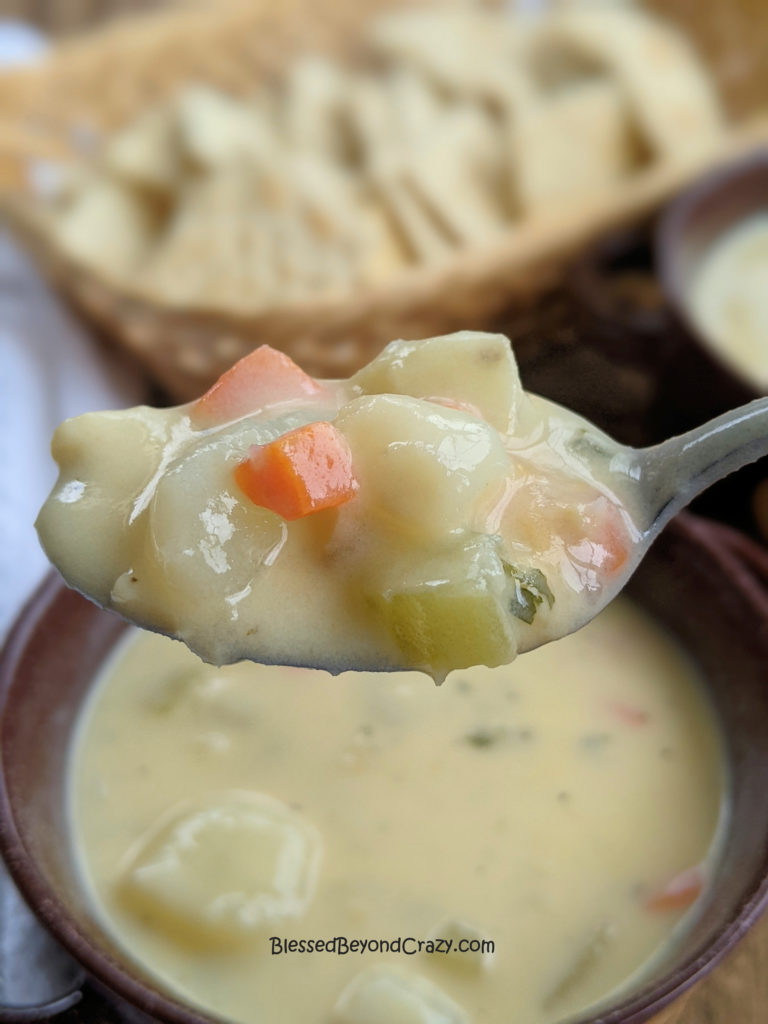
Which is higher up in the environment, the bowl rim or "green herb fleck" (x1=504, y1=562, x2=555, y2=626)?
"green herb fleck" (x1=504, y1=562, x2=555, y2=626)

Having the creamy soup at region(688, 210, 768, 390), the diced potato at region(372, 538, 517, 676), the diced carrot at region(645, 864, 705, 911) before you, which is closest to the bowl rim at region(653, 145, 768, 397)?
the creamy soup at region(688, 210, 768, 390)

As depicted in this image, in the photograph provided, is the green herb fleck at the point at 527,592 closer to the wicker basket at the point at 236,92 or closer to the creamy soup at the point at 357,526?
the creamy soup at the point at 357,526

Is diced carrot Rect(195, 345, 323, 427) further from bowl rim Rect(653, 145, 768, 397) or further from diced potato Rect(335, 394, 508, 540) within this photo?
bowl rim Rect(653, 145, 768, 397)

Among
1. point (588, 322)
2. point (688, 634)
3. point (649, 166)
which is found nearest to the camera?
point (688, 634)

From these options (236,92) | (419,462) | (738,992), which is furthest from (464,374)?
(236,92)

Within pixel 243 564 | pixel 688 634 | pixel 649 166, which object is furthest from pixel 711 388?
pixel 243 564

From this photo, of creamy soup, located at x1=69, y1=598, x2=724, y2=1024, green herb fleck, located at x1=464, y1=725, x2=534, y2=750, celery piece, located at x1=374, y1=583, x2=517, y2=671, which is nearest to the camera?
celery piece, located at x1=374, y1=583, x2=517, y2=671

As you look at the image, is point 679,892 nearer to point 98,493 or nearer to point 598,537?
point 598,537

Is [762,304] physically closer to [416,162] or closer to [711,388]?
[711,388]
